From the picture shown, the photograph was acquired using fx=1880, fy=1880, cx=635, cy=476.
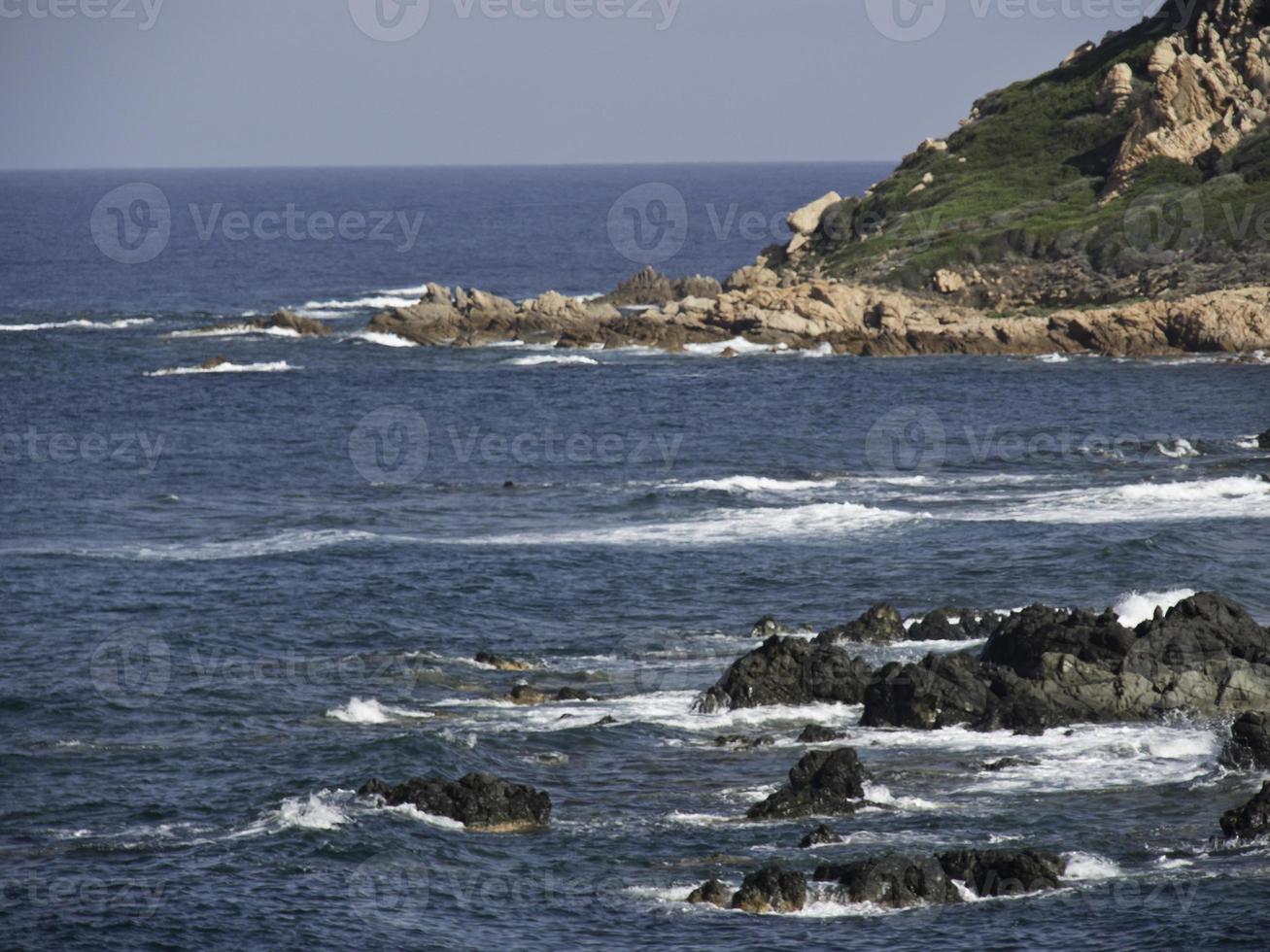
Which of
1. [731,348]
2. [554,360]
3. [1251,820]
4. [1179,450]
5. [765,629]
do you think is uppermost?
[731,348]

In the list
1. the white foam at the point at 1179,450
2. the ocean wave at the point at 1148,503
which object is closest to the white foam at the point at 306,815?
the ocean wave at the point at 1148,503

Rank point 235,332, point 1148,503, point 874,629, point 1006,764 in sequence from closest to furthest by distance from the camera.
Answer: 1. point 1006,764
2. point 874,629
3. point 1148,503
4. point 235,332

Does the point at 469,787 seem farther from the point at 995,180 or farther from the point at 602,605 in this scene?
the point at 995,180

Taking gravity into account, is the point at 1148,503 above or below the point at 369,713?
above

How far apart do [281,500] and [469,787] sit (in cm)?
3927

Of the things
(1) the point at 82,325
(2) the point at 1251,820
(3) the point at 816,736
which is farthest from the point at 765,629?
(1) the point at 82,325

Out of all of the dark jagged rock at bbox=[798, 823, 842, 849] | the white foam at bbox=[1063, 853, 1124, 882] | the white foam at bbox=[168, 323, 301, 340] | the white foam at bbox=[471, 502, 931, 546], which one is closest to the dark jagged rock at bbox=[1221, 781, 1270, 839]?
the white foam at bbox=[1063, 853, 1124, 882]

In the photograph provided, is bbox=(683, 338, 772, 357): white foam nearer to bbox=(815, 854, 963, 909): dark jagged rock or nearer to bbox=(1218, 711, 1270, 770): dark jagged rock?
bbox=(1218, 711, 1270, 770): dark jagged rock

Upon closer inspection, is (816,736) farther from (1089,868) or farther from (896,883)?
(896,883)

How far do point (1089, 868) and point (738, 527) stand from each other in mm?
34350

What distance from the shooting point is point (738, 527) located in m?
67.6

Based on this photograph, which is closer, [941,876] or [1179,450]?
[941,876]

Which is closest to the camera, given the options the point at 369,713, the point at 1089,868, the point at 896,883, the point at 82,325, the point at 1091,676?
the point at 896,883

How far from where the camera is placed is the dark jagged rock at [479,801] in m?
37.5
